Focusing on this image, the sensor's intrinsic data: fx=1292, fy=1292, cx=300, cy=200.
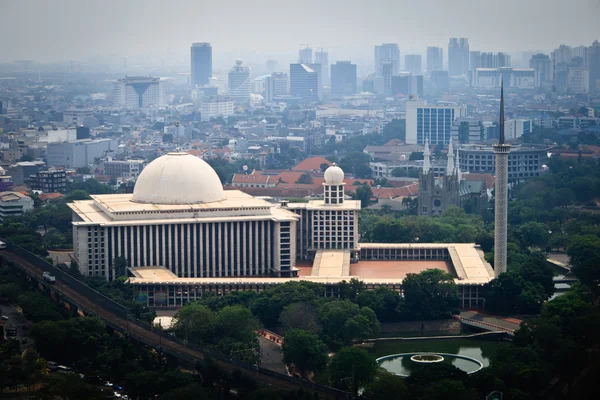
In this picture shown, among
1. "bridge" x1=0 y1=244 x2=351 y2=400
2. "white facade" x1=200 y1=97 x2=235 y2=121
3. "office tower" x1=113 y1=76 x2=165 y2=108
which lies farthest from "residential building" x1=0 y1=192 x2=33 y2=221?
"office tower" x1=113 y1=76 x2=165 y2=108

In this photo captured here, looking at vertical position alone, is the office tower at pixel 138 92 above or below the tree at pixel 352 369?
above

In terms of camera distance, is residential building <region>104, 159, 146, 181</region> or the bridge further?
residential building <region>104, 159, 146, 181</region>

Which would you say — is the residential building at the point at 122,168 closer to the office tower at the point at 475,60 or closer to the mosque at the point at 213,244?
the mosque at the point at 213,244

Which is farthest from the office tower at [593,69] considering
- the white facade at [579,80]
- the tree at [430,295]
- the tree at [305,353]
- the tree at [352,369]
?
the tree at [352,369]

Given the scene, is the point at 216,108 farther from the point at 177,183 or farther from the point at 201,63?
the point at 177,183

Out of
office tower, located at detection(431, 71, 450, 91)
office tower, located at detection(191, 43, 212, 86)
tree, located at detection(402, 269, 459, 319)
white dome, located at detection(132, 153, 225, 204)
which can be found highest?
office tower, located at detection(191, 43, 212, 86)

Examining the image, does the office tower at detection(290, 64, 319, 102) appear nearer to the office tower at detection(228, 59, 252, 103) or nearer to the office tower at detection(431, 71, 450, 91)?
the office tower at detection(228, 59, 252, 103)

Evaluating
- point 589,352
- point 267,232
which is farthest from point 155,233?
point 589,352
